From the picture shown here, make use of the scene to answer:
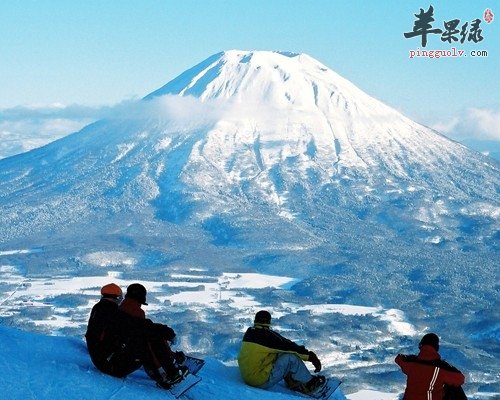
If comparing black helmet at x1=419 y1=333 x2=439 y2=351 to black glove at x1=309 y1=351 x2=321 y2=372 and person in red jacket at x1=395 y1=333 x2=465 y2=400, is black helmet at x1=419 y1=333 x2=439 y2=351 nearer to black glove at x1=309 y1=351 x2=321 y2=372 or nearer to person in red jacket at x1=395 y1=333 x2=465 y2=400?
person in red jacket at x1=395 y1=333 x2=465 y2=400

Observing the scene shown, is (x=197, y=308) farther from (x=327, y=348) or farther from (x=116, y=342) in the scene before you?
(x=116, y=342)

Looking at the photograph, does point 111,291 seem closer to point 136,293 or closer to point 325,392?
point 136,293

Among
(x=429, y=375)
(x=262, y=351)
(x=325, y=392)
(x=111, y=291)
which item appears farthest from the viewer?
(x=325, y=392)

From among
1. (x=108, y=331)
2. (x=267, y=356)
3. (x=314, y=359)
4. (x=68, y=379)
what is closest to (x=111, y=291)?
(x=108, y=331)

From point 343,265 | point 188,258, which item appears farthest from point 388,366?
point 188,258

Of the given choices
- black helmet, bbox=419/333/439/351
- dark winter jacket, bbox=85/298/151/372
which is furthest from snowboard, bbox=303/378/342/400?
dark winter jacket, bbox=85/298/151/372

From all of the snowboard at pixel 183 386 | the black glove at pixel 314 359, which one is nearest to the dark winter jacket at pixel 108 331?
the snowboard at pixel 183 386
